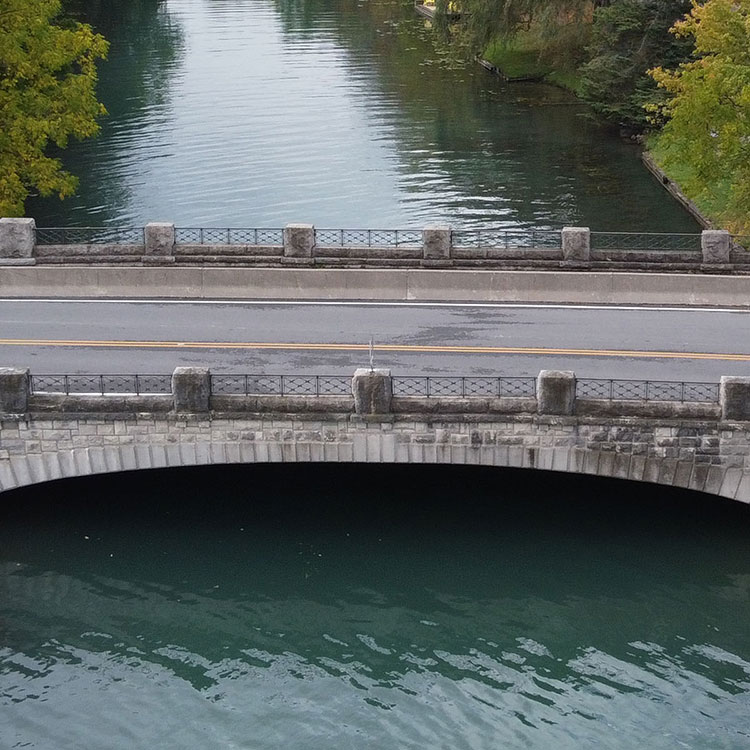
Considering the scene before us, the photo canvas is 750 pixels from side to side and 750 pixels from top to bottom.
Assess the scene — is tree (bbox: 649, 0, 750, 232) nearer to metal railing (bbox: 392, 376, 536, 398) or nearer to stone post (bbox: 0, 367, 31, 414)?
metal railing (bbox: 392, 376, 536, 398)

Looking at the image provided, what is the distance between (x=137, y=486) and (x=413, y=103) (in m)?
50.4

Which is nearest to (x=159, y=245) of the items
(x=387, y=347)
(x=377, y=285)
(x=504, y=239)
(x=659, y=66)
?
(x=377, y=285)

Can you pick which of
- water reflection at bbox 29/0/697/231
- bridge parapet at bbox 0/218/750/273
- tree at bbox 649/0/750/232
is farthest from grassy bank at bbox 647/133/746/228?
bridge parapet at bbox 0/218/750/273

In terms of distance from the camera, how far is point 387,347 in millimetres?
29172

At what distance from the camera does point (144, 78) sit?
82812mm

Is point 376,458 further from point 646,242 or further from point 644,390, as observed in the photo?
point 646,242

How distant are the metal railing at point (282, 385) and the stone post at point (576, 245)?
8.21 m

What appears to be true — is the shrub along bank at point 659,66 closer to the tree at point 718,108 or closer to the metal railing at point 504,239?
the tree at point 718,108

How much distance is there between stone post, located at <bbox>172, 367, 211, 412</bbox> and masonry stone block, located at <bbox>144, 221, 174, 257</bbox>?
850cm

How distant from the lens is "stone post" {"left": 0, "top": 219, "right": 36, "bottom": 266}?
107 feet

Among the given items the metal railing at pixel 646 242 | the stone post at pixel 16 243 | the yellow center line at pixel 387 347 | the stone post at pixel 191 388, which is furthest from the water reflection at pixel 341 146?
the stone post at pixel 191 388

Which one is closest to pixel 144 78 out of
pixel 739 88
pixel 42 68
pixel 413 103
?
pixel 413 103

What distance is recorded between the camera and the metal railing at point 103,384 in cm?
2616

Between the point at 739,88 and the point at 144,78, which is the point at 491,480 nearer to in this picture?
the point at 739,88
